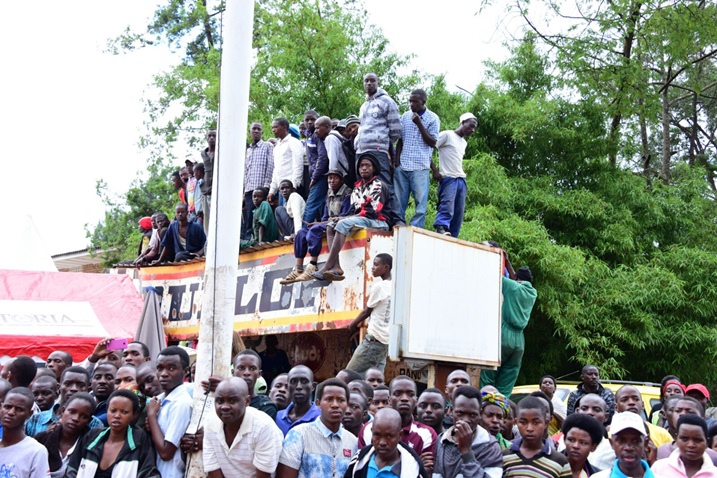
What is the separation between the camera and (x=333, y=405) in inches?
223

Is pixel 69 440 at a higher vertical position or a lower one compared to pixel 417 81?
lower

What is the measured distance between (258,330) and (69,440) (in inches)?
192

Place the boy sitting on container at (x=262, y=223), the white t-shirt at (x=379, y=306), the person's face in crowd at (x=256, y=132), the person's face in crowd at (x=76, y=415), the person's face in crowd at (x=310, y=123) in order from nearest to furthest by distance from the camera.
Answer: the person's face in crowd at (x=76, y=415), the white t-shirt at (x=379, y=306), the person's face in crowd at (x=310, y=123), the boy sitting on container at (x=262, y=223), the person's face in crowd at (x=256, y=132)

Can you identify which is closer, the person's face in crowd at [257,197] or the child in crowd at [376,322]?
the child in crowd at [376,322]

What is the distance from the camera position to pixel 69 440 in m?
6.18

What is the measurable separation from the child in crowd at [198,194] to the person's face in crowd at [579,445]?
28.2ft

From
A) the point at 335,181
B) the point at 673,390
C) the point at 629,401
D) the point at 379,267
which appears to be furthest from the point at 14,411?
the point at 673,390

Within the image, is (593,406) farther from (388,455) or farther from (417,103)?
(417,103)

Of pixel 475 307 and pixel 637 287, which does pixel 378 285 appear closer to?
pixel 475 307

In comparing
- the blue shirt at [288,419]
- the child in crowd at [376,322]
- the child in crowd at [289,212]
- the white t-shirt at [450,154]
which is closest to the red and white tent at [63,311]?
the child in crowd at [289,212]

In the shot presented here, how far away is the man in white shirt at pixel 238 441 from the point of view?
17.6ft

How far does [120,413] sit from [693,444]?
3.41 metres

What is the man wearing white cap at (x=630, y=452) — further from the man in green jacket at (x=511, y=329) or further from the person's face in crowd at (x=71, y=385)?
the man in green jacket at (x=511, y=329)

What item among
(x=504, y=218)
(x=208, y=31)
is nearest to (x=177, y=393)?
(x=504, y=218)
